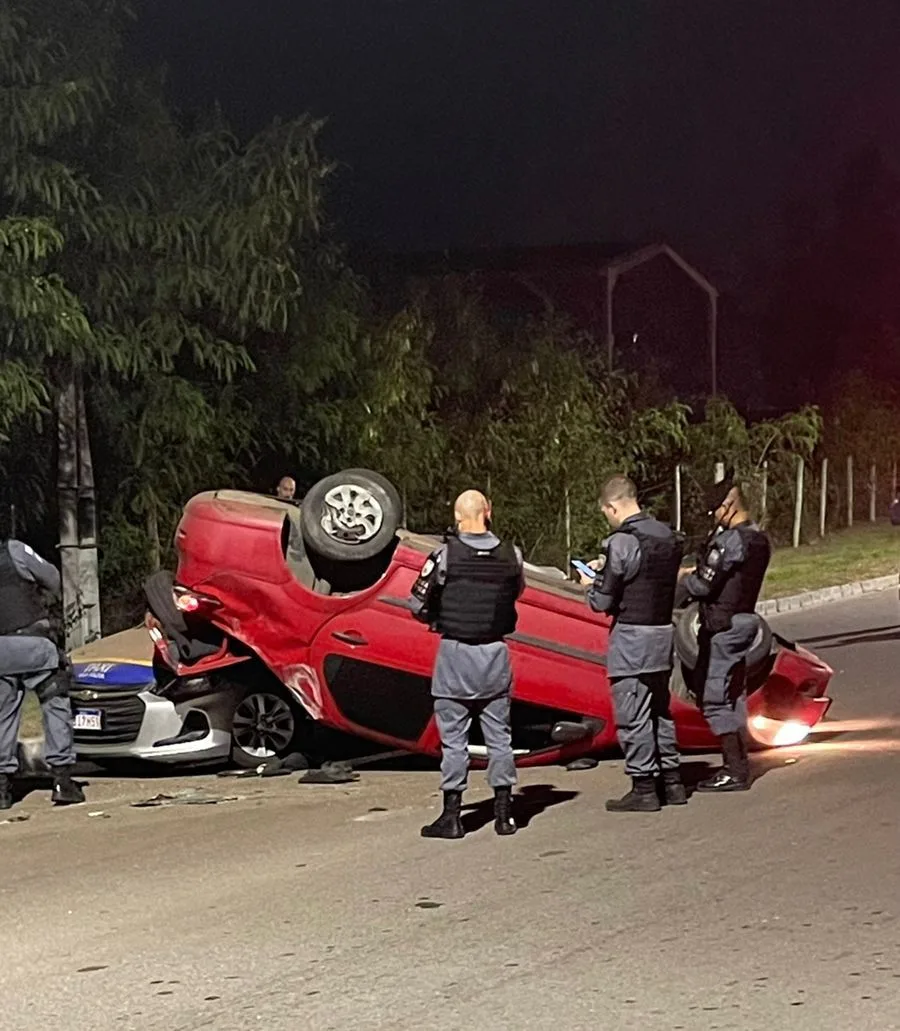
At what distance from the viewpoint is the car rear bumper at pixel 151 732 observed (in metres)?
10.2

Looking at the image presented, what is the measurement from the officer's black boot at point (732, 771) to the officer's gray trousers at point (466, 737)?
4.51 ft

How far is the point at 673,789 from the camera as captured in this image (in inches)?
348

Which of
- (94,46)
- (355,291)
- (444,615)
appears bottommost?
(444,615)

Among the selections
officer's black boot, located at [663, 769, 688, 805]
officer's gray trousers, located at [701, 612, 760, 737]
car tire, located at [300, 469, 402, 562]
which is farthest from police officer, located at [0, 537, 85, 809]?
officer's gray trousers, located at [701, 612, 760, 737]

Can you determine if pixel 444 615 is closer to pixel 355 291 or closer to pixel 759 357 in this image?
pixel 355 291

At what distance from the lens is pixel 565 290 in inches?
1741

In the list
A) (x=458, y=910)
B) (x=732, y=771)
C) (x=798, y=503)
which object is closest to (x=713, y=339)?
(x=798, y=503)

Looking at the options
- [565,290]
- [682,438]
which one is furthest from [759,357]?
[682,438]

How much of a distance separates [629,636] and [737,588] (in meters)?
0.92

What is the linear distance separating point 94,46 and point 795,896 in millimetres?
9044

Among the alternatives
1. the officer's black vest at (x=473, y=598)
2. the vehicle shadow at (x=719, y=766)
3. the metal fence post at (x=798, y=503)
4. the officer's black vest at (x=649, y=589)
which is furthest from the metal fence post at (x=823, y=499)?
the officer's black vest at (x=473, y=598)

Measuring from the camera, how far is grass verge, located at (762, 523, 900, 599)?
21.9 m

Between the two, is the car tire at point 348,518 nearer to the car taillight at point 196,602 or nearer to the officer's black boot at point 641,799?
the car taillight at point 196,602

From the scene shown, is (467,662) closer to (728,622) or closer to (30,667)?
(728,622)
